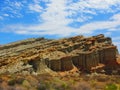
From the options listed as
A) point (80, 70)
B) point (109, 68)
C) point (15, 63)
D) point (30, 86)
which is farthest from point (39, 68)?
point (30, 86)

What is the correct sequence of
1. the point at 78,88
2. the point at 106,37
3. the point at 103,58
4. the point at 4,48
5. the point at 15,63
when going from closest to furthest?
the point at 78,88 < the point at 15,63 < the point at 103,58 < the point at 106,37 < the point at 4,48

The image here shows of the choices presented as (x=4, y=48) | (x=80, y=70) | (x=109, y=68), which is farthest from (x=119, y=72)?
(x=4, y=48)

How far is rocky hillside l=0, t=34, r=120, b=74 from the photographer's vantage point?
2456 inches

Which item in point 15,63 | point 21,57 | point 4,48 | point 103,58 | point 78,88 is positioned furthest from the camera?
point 4,48

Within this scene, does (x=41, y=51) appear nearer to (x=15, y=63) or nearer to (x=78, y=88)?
(x=15, y=63)

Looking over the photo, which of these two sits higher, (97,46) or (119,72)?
(97,46)

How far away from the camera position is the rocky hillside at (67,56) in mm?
62375

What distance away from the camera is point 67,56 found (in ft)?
221

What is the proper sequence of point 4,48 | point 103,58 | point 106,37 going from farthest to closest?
point 4,48, point 106,37, point 103,58

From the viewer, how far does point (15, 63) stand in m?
61.2

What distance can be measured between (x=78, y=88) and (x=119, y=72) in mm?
35451

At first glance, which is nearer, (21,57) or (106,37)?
(21,57)

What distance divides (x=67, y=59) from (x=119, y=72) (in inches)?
364

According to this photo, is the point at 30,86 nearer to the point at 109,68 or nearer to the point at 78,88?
the point at 78,88
